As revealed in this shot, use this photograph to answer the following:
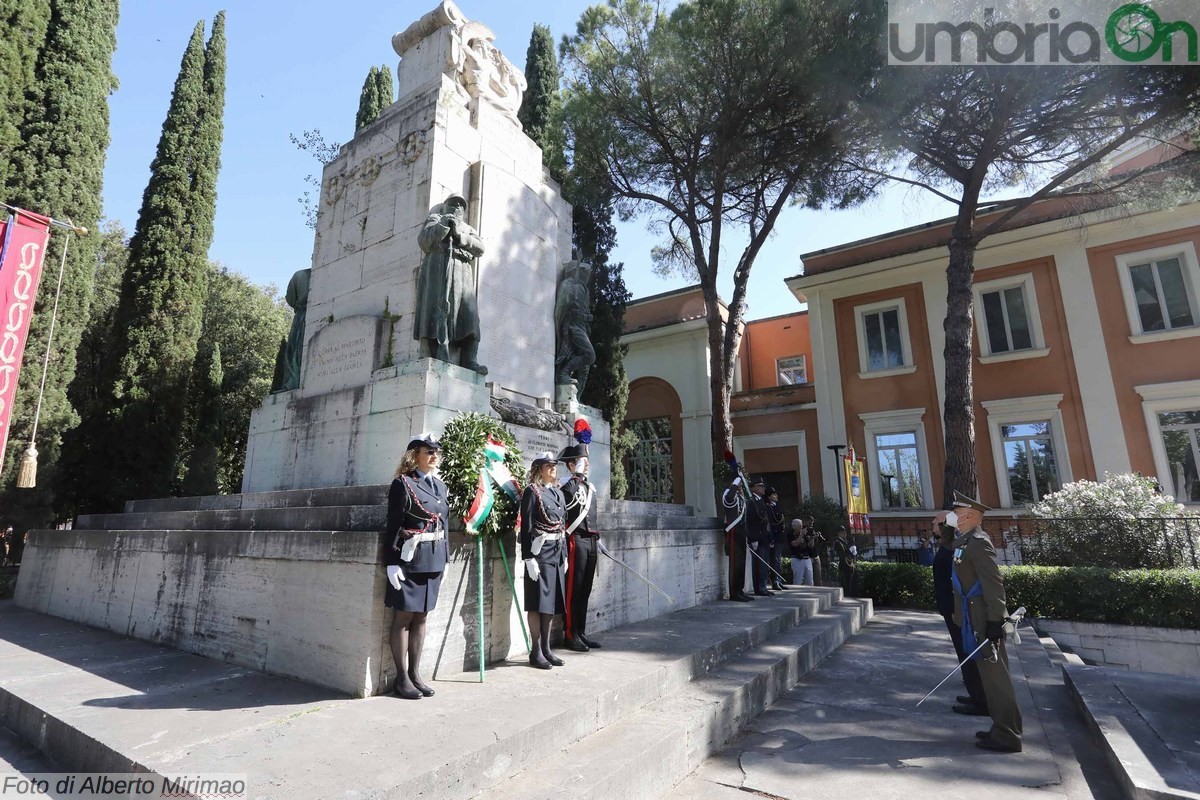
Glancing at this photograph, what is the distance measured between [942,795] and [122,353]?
52.5 feet

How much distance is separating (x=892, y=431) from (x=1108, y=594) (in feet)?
27.0

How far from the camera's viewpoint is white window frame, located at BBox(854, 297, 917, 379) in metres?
17.2

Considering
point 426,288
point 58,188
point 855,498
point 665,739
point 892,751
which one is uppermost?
point 58,188

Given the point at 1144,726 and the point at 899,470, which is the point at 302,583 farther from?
the point at 899,470

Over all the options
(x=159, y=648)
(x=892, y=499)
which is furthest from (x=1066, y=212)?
(x=159, y=648)

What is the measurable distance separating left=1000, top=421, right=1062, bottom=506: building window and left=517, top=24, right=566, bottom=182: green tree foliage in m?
13.6

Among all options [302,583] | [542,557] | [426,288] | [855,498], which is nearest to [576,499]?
[542,557]

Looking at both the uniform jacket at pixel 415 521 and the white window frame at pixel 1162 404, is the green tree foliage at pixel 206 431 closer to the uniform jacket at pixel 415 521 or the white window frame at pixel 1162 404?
the uniform jacket at pixel 415 521

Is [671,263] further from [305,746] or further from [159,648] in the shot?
[305,746]

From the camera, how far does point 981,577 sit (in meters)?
3.83

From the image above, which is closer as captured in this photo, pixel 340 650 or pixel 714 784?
pixel 714 784

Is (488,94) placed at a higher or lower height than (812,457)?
higher

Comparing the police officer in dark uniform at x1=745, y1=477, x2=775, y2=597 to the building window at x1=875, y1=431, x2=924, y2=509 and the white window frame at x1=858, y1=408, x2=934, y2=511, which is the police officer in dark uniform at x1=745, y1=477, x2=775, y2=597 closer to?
the white window frame at x1=858, y1=408, x2=934, y2=511

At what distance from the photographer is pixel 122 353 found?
42.5ft
